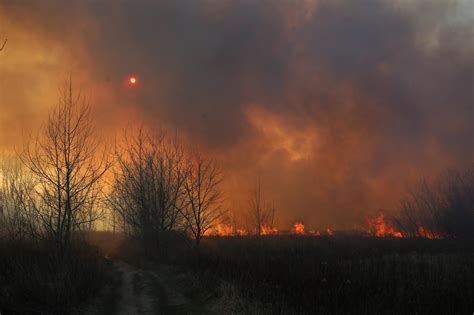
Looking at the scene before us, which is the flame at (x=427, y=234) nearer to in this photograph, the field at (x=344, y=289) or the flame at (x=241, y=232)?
the flame at (x=241, y=232)

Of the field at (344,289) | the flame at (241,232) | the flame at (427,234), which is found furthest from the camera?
the flame at (241,232)

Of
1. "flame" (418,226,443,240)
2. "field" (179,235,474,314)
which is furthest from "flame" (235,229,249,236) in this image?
"field" (179,235,474,314)

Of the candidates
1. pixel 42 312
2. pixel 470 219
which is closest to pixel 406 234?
pixel 470 219

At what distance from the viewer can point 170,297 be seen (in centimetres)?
1473

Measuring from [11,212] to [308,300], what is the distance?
1034 inches

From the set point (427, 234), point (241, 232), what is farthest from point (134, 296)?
point (427, 234)

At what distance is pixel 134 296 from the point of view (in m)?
15.2

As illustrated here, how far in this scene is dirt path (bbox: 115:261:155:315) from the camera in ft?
42.2

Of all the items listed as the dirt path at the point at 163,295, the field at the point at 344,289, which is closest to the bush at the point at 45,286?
the dirt path at the point at 163,295

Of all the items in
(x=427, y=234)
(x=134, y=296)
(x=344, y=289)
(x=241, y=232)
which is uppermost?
(x=344, y=289)

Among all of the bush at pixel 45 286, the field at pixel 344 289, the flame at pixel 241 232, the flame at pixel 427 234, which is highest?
the bush at pixel 45 286

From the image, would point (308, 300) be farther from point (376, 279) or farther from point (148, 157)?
point (148, 157)

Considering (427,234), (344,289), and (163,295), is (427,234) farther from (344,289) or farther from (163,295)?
(163,295)

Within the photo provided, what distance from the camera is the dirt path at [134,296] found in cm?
1287
